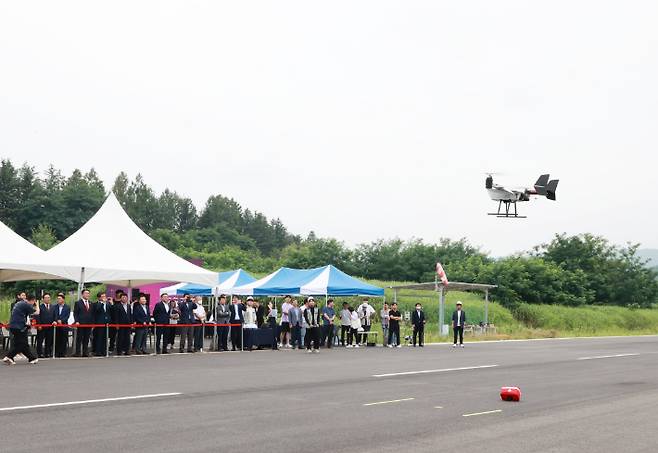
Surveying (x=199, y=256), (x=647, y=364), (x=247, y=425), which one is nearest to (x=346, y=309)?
(x=647, y=364)

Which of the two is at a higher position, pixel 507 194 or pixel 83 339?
pixel 507 194

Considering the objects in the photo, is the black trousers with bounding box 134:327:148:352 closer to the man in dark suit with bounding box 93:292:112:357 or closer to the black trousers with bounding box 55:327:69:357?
the man in dark suit with bounding box 93:292:112:357

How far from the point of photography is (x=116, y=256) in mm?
23500

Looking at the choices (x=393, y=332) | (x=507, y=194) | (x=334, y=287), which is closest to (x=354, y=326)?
(x=393, y=332)

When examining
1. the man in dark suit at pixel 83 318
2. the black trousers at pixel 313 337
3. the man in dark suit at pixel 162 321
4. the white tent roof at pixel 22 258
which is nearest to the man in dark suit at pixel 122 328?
the man in dark suit at pixel 83 318

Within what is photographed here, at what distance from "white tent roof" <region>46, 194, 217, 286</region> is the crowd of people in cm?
72

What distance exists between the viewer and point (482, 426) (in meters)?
10.1

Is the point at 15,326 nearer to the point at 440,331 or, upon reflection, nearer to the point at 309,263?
the point at 440,331

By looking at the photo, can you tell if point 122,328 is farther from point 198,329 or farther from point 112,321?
point 198,329

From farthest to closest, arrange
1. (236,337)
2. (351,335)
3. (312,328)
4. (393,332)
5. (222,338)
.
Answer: (351,335), (393,332), (236,337), (312,328), (222,338)

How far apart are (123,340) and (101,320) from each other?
100 cm

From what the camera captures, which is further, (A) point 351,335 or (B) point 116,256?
(A) point 351,335

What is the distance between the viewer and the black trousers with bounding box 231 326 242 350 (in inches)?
1037

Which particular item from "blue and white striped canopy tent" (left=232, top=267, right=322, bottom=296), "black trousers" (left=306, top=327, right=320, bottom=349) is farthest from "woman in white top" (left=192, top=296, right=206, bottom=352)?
"blue and white striped canopy tent" (left=232, top=267, right=322, bottom=296)
